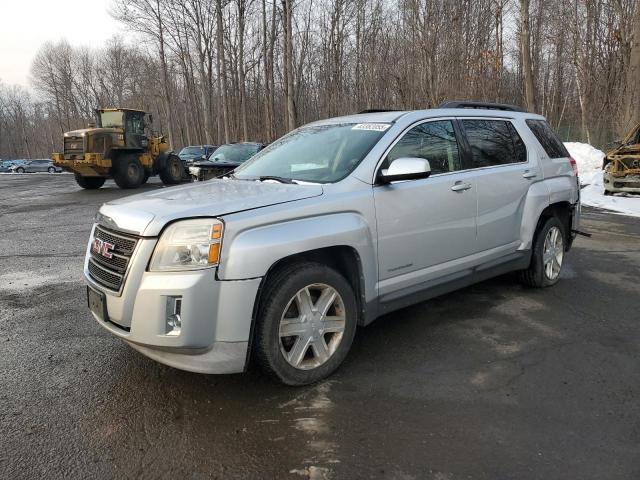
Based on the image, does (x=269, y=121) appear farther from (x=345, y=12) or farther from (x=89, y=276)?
(x=89, y=276)

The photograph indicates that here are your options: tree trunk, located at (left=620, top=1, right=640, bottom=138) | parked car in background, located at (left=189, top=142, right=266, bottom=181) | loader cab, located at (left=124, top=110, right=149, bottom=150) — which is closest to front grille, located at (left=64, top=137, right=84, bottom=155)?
loader cab, located at (left=124, top=110, right=149, bottom=150)

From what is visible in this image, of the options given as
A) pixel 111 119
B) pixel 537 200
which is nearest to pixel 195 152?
pixel 111 119

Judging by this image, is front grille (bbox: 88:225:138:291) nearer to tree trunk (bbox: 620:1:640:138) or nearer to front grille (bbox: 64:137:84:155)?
front grille (bbox: 64:137:84:155)

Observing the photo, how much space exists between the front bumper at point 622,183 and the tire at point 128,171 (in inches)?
598

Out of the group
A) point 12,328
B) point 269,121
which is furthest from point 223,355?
point 269,121

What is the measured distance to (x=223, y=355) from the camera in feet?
9.36

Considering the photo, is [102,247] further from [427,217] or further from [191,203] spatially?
[427,217]

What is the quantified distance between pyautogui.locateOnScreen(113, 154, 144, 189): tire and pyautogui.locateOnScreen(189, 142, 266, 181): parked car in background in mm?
3883

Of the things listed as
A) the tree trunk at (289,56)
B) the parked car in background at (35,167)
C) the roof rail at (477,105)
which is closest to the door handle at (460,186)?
the roof rail at (477,105)

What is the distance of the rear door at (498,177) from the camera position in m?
4.34

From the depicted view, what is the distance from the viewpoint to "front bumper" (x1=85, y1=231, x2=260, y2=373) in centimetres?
275

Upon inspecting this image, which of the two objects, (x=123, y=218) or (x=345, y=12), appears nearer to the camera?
(x=123, y=218)

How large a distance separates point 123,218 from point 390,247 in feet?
5.87

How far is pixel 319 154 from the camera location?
4.00 metres
